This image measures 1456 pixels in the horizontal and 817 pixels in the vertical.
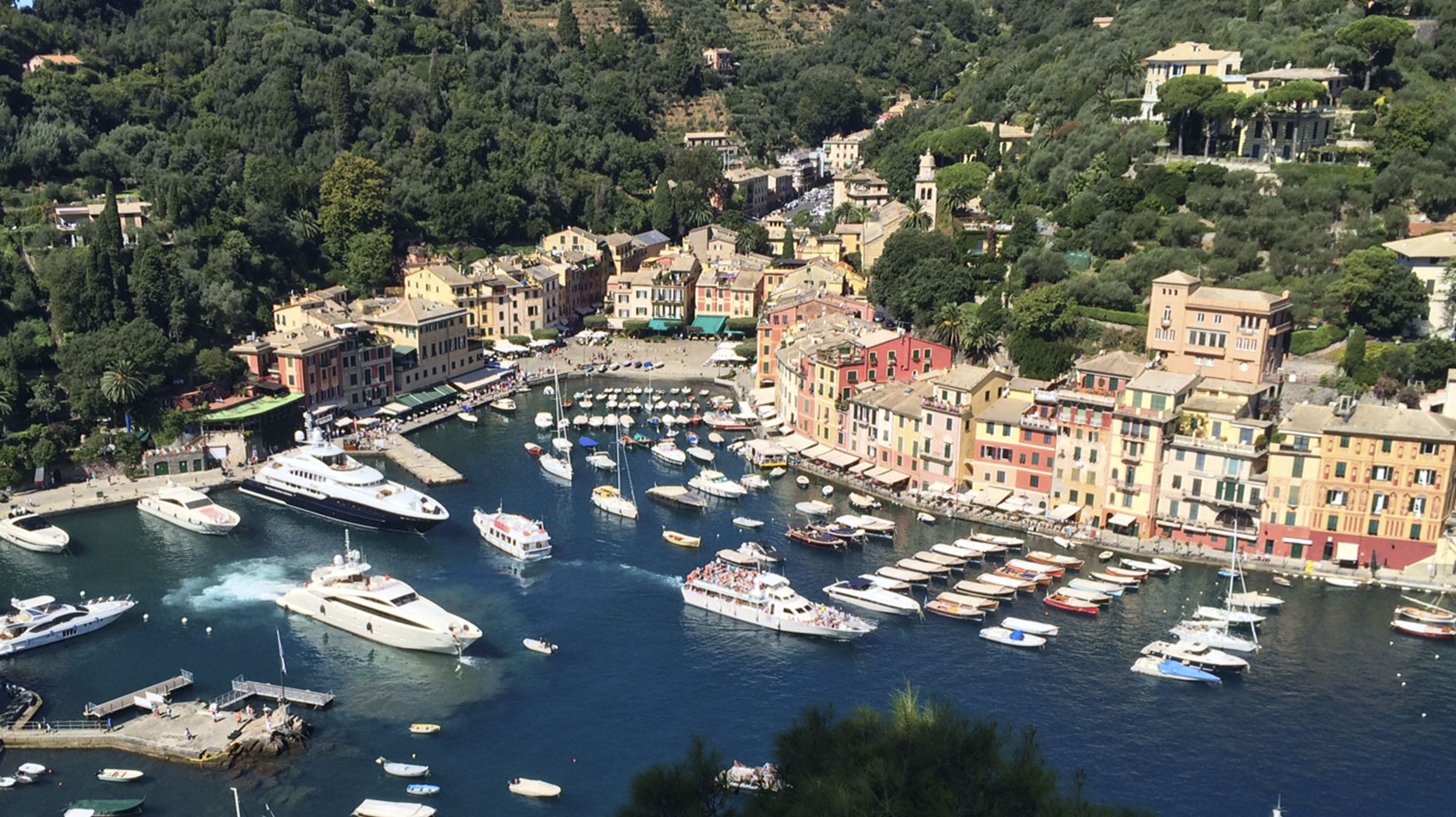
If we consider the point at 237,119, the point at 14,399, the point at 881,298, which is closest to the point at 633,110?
the point at 237,119

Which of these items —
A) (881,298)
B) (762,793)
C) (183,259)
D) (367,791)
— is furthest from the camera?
(881,298)

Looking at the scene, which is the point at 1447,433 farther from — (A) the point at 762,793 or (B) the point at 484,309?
(B) the point at 484,309

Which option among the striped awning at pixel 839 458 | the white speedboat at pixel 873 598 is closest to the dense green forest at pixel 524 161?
the striped awning at pixel 839 458

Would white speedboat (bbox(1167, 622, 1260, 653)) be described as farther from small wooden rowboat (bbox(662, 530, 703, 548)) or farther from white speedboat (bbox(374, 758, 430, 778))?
white speedboat (bbox(374, 758, 430, 778))

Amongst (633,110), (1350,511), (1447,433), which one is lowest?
(1350,511)

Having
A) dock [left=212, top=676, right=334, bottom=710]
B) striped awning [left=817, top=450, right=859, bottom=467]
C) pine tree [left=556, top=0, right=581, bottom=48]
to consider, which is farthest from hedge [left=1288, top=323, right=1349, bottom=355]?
pine tree [left=556, top=0, right=581, bottom=48]

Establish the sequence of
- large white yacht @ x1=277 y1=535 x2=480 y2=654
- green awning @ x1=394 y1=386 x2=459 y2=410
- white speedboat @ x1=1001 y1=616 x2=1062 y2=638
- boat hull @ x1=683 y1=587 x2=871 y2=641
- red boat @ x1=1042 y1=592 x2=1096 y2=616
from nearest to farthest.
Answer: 1. large white yacht @ x1=277 y1=535 x2=480 y2=654
2. boat hull @ x1=683 y1=587 x2=871 y2=641
3. white speedboat @ x1=1001 y1=616 x2=1062 y2=638
4. red boat @ x1=1042 y1=592 x2=1096 y2=616
5. green awning @ x1=394 y1=386 x2=459 y2=410

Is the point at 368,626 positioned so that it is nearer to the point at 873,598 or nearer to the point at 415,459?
the point at 873,598
